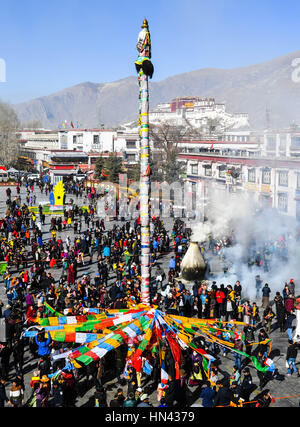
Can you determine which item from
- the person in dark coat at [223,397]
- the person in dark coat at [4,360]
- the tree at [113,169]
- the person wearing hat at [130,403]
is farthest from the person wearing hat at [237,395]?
the tree at [113,169]

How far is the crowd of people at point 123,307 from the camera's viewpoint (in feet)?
32.7

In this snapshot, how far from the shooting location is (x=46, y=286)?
17266mm

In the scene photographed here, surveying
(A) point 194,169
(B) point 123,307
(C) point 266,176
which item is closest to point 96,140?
(A) point 194,169

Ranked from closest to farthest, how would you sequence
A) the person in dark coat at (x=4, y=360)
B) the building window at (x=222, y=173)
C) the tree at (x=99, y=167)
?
the person in dark coat at (x=4, y=360), the building window at (x=222, y=173), the tree at (x=99, y=167)

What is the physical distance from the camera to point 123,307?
14047 millimetres

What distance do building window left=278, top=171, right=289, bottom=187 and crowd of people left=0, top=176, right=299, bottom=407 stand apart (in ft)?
42.7

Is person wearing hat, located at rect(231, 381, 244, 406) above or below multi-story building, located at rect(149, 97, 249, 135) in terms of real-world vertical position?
below

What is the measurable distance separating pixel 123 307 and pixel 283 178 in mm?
25291

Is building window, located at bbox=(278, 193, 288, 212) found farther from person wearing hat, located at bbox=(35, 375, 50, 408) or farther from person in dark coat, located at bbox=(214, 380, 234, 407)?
person wearing hat, located at bbox=(35, 375, 50, 408)

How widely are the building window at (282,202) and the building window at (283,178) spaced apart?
2.73ft

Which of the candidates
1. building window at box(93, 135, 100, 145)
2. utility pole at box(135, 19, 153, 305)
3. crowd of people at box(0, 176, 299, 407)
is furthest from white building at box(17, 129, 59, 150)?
utility pole at box(135, 19, 153, 305)

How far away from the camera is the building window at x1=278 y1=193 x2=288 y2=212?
35384 mm

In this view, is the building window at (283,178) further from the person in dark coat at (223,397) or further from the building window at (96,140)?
the building window at (96,140)

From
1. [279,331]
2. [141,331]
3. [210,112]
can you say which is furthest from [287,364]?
[210,112]
